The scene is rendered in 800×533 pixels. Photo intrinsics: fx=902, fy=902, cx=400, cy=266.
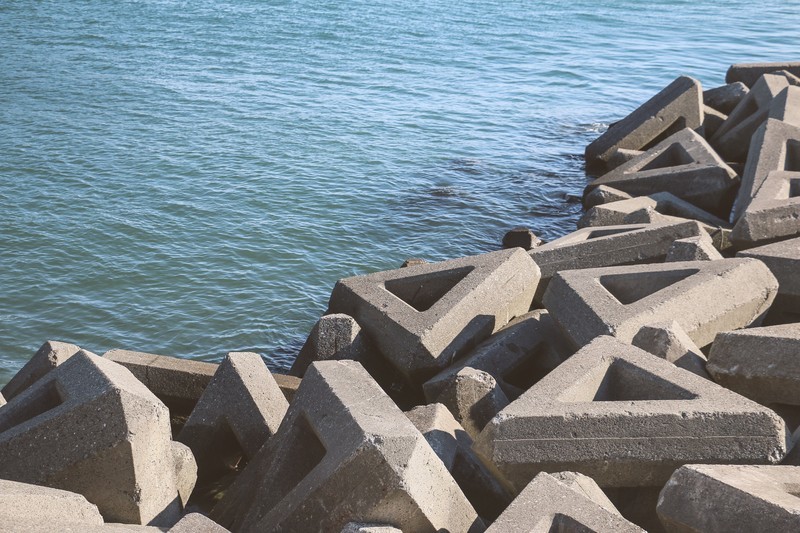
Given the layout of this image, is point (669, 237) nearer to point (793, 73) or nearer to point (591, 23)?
point (793, 73)

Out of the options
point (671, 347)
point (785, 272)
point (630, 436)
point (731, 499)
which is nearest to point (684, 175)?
point (785, 272)

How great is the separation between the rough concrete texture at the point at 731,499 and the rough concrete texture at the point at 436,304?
2576 mm

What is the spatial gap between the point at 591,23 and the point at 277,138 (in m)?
16.2

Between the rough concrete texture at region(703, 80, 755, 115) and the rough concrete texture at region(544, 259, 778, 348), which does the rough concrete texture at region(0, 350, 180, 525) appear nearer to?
the rough concrete texture at region(544, 259, 778, 348)

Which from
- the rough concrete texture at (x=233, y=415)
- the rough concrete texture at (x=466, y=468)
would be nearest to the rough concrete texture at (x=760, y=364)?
the rough concrete texture at (x=466, y=468)

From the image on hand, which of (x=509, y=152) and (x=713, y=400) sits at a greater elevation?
(x=713, y=400)

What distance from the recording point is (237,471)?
18.6ft

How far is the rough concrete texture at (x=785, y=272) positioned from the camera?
241 inches

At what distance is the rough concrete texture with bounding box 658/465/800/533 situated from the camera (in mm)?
3373

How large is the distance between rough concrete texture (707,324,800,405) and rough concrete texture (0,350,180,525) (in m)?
2.95

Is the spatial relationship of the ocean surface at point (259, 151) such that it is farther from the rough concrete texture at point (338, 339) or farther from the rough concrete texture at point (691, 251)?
the rough concrete texture at point (691, 251)

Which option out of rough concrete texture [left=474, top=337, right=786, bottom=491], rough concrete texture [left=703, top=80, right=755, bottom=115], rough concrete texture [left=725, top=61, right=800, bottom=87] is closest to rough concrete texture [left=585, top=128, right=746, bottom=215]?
rough concrete texture [left=703, top=80, right=755, bottom=115]

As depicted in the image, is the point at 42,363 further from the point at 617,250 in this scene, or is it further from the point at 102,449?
the point at 617,250

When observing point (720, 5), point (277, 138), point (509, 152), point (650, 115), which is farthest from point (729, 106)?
point (720, 5)
